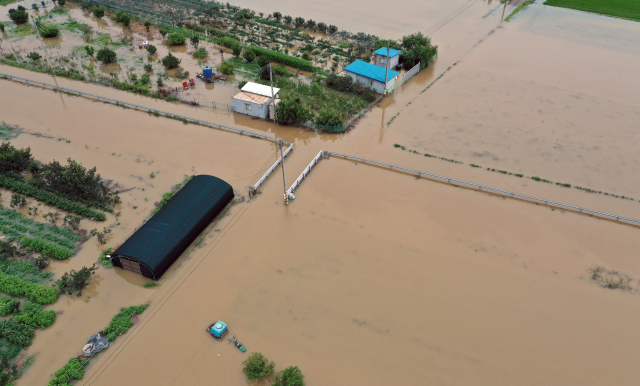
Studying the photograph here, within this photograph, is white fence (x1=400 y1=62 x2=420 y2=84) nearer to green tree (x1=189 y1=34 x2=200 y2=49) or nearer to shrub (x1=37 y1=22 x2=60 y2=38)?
green tree (x1=189 y1=34 x2=200 y2=49)

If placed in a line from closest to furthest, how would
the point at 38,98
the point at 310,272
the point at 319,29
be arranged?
the point at 310,272 < the point at 38,98 < the point at 319,29

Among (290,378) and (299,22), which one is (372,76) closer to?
(299,22)

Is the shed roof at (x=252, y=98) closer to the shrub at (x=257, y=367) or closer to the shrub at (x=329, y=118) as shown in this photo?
the shrub at (x=329, y=118)

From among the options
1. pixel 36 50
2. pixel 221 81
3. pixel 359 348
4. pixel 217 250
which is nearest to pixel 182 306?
pixel 217 250

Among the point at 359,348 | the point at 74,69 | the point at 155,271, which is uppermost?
the point at 74,69

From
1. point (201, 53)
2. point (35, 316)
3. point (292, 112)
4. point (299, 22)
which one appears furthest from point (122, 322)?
point (299, 22)

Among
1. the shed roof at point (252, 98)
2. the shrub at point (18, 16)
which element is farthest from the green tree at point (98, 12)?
the shed roof at point (252, 98)

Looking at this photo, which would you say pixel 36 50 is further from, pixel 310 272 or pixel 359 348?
pixel 359 348

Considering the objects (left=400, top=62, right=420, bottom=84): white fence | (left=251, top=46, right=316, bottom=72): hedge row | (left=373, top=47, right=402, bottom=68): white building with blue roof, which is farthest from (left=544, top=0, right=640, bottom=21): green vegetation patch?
(left=251, top=46, right=316, bottom=72): hedge row
